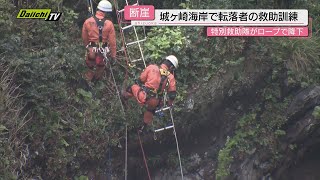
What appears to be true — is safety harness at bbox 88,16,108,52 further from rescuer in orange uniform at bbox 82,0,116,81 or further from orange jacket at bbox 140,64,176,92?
orange jacket at bbox 140,64,176,92

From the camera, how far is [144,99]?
11031 millimetres

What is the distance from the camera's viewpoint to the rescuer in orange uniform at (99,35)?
11125 millimetres

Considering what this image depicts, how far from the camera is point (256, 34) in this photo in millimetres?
13398

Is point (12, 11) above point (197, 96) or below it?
above

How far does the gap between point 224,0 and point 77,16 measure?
403cm

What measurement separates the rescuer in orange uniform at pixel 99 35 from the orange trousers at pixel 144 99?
0.95m

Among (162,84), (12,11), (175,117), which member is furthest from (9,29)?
(175,117)

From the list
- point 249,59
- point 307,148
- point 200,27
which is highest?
point 200,27

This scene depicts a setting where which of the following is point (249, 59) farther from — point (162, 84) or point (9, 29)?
point (9, 29)

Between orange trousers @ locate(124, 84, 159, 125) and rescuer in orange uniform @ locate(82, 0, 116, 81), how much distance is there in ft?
3.12

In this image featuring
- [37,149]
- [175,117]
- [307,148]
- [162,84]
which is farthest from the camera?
[307,148]

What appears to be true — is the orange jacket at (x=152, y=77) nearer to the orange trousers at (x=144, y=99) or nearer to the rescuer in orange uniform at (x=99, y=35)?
the orange trousers at (x=144, y=99)

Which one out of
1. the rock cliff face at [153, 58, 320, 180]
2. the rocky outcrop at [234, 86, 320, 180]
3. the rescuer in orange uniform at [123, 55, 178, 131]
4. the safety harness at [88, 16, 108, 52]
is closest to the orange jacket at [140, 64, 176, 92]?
→ the rescuer in orange uniform at [123, 55, 178, 131]

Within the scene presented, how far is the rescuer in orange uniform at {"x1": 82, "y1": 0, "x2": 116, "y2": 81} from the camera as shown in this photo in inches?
438
